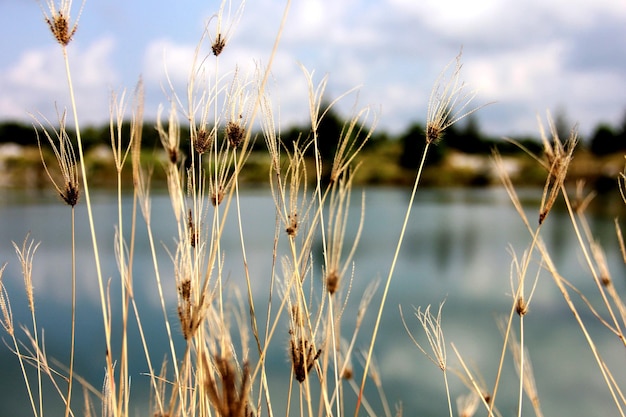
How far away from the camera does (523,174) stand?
38.4m

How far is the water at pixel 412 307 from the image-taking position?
533 centimetres

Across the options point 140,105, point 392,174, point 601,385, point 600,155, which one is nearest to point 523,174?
point 600,155

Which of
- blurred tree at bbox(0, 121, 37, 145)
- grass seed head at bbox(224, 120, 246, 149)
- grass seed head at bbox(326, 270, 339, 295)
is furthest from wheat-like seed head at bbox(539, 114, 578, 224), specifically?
blurred tree at bbox(0, 121, 37, 145)

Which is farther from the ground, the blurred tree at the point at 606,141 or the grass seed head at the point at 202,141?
the blurred tree at the point at 606,141

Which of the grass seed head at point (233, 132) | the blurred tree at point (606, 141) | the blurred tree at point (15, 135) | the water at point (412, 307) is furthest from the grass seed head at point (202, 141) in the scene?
the blurred tree at point (15, 135)

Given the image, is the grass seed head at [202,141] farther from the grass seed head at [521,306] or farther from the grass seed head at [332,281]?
the grass seed head at [521,306]

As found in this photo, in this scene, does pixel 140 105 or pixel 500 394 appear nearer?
pixel 140 105

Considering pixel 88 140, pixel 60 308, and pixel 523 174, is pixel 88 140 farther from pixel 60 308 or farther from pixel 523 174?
pixel 60 308

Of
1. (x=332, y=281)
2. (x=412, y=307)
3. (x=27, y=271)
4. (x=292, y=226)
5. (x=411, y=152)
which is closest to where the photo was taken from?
(x=332, y=281)

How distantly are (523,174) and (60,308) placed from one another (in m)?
36.0

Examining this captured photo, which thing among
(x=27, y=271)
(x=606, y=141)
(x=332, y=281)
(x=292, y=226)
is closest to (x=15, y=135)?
(x=606, y=141)

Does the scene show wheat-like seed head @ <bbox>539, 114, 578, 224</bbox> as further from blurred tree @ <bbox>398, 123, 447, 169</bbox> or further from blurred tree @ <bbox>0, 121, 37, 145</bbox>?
blurred tree @ <bbox>0, 121, 37, 145</bbox>

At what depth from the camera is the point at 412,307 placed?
190 inches

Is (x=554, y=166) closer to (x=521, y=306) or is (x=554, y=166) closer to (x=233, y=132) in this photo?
(x=521, y=306)
